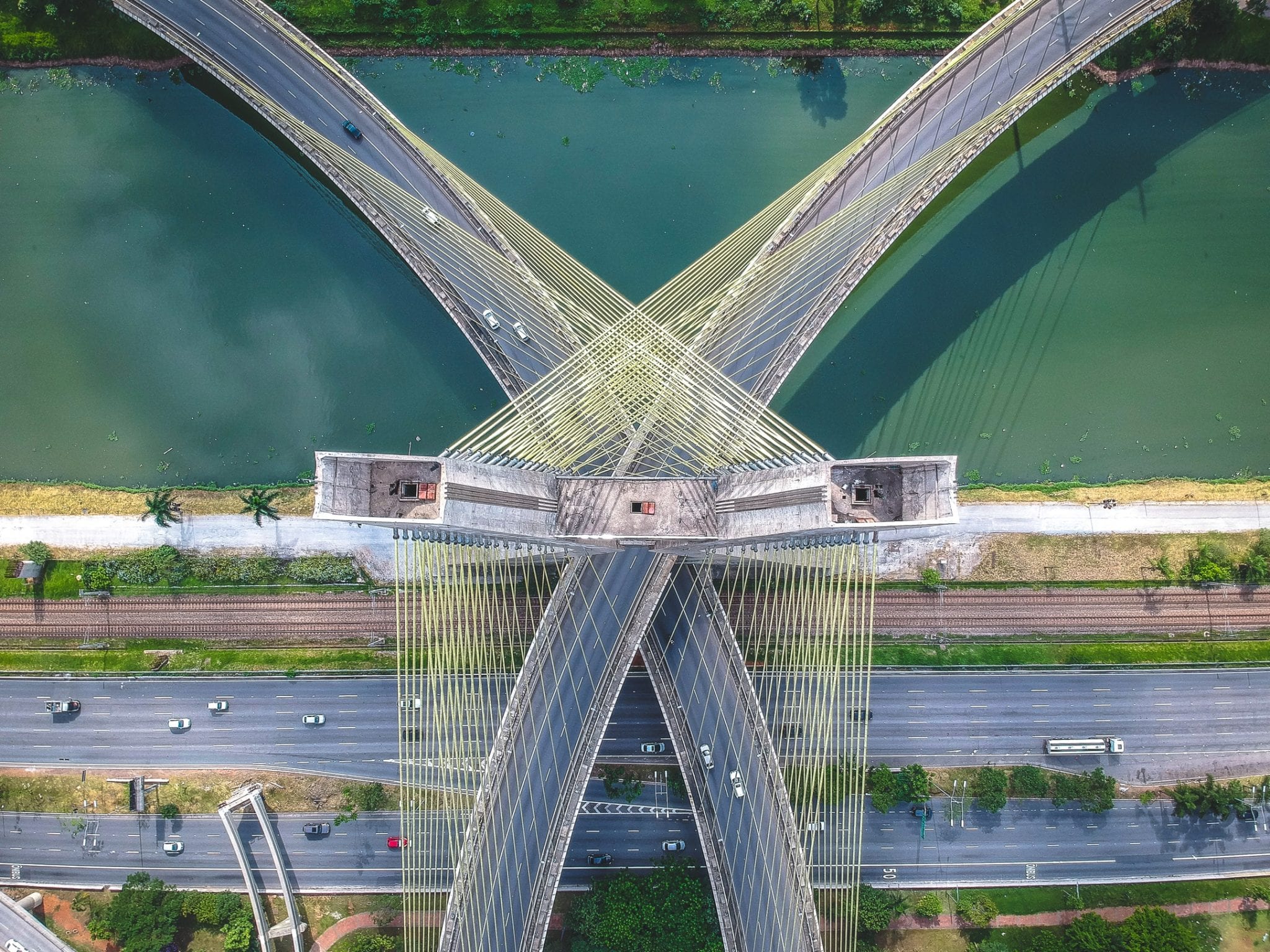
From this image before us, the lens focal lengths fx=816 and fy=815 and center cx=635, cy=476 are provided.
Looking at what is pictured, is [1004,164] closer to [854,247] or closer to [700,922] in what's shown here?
[854,247]

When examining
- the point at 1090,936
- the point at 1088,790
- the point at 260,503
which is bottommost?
the point at 1090,936

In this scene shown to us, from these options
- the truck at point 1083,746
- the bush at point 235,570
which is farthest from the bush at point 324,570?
the truck at point 1083,746

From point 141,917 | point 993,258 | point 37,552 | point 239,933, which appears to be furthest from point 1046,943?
point 37,552

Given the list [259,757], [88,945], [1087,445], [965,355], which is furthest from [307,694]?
[1087,445]

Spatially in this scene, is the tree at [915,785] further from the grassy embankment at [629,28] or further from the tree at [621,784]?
the grassy embankment at [629,28]

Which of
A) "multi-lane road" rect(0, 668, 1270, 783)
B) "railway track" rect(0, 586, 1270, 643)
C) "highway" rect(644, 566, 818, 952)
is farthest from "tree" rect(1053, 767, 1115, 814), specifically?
"highway" rect(644, 566, 818, 952)

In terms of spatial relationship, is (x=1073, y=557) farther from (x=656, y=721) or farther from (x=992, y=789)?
(x=656, y=721)

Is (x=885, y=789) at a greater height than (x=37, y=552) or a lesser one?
lesser

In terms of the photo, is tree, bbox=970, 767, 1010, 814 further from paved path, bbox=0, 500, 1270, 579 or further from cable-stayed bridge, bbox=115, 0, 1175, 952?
paved path, bbox=0, 500, 1270, 579
